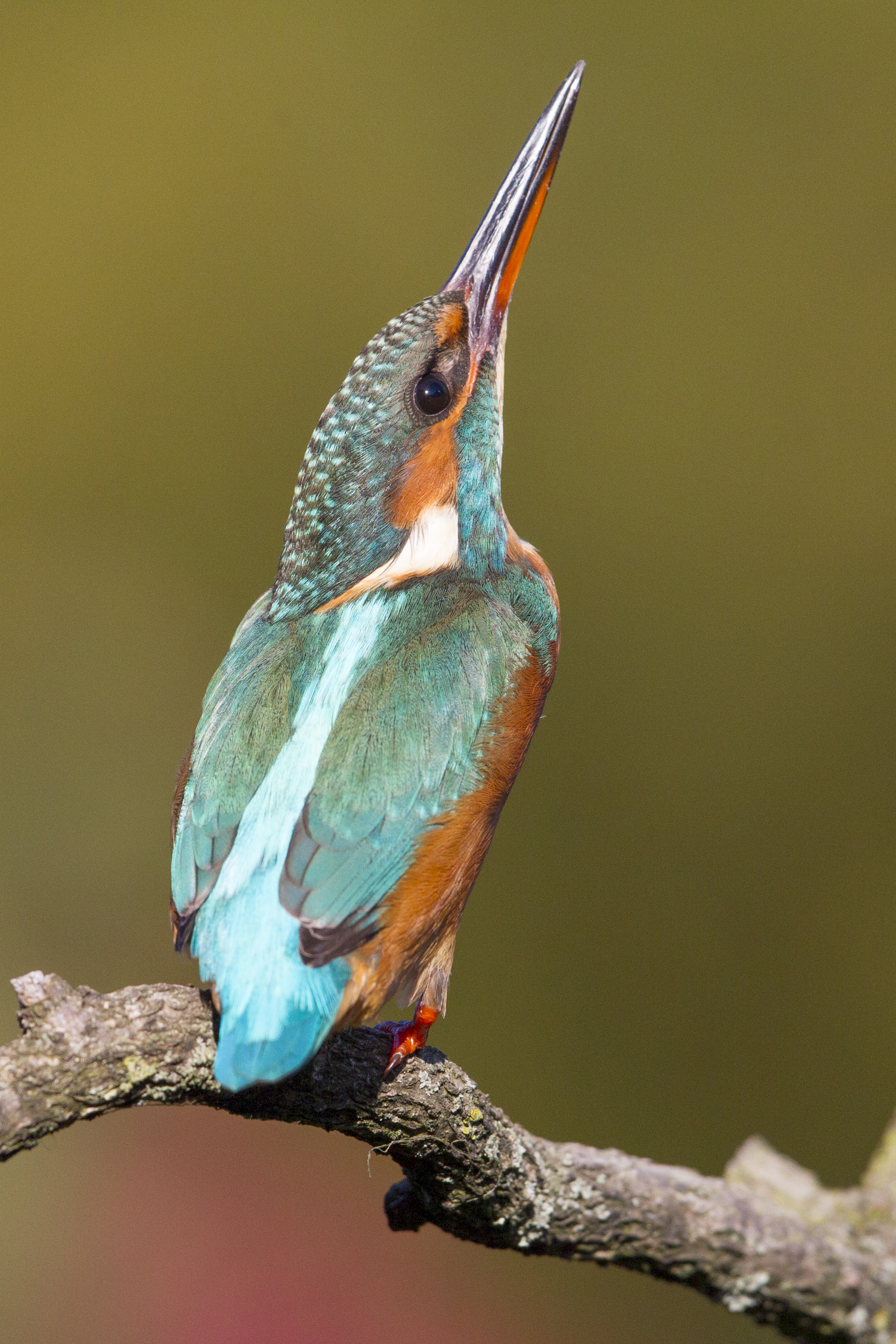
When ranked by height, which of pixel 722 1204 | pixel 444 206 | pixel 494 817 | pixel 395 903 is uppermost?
pixel 444 206

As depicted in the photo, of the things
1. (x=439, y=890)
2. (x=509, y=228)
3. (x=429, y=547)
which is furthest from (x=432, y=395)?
(x=439, y=890)

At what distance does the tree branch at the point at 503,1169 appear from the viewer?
5.67ft

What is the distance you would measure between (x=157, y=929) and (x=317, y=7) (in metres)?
3.28

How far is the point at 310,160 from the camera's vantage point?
15.5ft

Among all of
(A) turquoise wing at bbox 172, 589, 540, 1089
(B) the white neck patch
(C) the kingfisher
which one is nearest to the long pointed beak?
(C) the kingfisher

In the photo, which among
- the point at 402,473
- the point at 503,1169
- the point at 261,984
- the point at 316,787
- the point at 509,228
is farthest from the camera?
the point at 509,228

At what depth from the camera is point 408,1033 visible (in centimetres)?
206

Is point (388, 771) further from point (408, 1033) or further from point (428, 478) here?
point (428, 478)

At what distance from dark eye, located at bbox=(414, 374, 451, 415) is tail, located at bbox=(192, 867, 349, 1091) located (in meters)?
0.99

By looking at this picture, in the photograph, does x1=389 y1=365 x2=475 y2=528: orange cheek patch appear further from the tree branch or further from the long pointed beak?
the tree branch

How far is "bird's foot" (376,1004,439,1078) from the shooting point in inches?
79.4

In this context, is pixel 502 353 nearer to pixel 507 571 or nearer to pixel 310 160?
pixel 507 571

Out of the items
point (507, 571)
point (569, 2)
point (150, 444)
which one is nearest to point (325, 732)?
point (507, 571)

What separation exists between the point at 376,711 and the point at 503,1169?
71 cm
